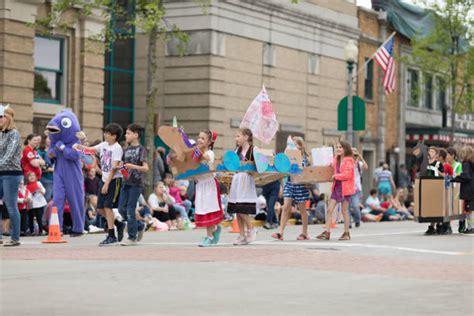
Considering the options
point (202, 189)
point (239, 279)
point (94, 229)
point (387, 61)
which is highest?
point (387, 61)

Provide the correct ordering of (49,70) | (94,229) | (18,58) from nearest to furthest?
1. (94,229)
2. (18,58)
3. (49,70)

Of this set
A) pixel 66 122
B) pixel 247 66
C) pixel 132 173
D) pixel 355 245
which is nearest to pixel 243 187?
pixel 132 173

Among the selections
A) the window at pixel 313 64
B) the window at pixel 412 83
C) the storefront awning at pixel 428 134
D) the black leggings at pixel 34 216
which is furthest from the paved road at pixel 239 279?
the storefront awning at pixel 428 134

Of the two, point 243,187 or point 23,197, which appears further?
point 23,197

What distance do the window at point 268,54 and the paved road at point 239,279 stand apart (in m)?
18.9

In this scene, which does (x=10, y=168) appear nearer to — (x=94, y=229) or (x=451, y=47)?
(x=94, y=229)

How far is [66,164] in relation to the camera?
61.1 feet

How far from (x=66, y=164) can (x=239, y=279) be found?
7432mm

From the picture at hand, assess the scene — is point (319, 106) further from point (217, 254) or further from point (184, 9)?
point (217, 254)

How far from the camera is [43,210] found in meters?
20.4

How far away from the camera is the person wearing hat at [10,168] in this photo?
16656 millimetres

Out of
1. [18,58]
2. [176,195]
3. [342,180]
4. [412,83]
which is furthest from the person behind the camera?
[412,83]

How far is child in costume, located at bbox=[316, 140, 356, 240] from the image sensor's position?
18766 mm

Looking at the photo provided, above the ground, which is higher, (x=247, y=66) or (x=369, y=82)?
Result: (x=369, y=82)
